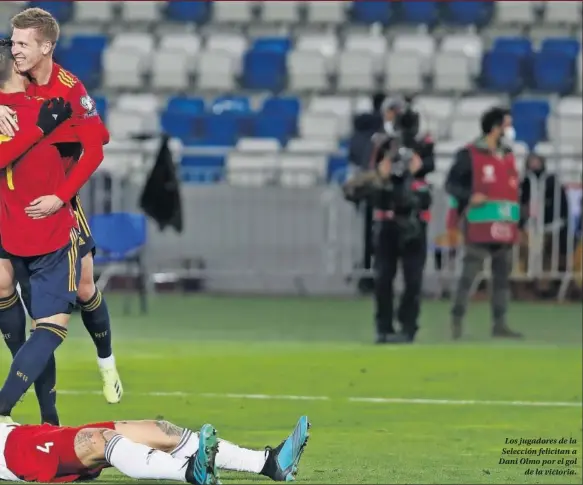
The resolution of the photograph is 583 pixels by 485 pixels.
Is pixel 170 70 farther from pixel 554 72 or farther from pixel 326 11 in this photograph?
pixel 554 72

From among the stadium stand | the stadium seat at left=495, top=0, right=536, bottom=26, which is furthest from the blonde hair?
the stadium seat at left=495, top=0, right=536, bottom=26

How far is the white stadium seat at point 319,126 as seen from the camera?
24.2 m

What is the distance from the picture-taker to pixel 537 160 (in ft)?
63.4

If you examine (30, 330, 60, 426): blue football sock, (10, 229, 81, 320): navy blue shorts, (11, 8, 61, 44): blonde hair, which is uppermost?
(11, 8, 61, 44): blonde hair

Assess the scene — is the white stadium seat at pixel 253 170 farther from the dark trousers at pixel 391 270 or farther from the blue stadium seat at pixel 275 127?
the dark trousers at pixel 391 270

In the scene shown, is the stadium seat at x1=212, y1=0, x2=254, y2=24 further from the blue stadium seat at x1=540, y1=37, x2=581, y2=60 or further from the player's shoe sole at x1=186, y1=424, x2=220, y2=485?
the player's shoe sole at x1=186, y1=424, x2=220, y2=485

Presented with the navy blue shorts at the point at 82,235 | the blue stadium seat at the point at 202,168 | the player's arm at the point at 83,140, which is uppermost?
the player's arm at the point at 83,140

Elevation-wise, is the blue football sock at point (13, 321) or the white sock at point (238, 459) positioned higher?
the blue football sock at point (13, 321)

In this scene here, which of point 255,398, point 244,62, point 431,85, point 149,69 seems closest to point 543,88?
point 431,85

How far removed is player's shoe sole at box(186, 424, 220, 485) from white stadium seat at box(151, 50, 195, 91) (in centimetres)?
2059

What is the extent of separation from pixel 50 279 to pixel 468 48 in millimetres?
18357

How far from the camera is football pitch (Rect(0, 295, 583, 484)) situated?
798 centimetres

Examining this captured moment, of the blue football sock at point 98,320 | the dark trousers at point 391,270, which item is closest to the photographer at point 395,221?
the dark trousers at point 391,270

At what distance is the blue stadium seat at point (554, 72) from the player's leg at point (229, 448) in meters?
19.2
